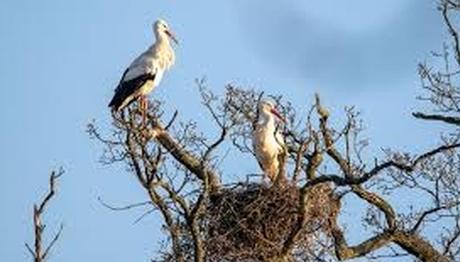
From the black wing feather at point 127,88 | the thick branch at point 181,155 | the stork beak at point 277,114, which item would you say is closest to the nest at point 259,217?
the thick branch at point 181,155

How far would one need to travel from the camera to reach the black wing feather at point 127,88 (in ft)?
41.3

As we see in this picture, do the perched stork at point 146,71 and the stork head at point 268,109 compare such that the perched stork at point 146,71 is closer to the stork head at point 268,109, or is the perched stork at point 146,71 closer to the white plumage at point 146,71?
the white plumage at point 146,71

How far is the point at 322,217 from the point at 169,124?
2.64 meters

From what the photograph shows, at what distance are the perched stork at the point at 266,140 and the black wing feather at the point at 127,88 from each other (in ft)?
4.97

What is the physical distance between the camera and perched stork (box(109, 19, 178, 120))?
12.7 meters

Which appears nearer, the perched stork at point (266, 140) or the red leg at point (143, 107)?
the red leg at point (143, 107)

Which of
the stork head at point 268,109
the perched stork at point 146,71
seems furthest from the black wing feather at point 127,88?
the stork head at point 268,109

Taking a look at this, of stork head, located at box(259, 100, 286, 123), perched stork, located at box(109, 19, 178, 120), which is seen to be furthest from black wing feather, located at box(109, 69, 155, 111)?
stork head, located at box(259, 100, 286, 123)

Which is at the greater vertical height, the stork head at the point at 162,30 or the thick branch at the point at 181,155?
the stork head at the point at 162,30

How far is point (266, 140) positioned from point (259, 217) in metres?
2.11

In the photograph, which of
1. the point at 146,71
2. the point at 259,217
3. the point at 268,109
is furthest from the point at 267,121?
the point at 259,217

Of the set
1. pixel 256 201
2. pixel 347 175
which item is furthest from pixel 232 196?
pixel 347 175

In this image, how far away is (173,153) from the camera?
12.2m

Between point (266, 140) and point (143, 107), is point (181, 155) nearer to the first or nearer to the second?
point (143, 107)
